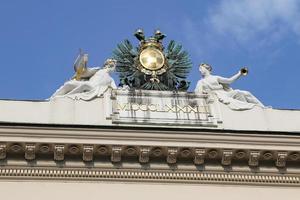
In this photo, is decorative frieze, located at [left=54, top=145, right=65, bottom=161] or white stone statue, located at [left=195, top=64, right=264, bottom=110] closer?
decorative frieze, located at [left=54, top=145, right=65, bottom=161]

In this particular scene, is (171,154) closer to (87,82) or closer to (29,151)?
(29,151)

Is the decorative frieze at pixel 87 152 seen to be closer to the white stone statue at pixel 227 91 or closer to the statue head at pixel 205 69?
the white stone statue at pixel 227 91

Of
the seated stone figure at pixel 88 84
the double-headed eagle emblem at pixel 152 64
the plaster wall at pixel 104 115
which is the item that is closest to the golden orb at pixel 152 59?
the double-headed eagle emblem at pixel 152 64

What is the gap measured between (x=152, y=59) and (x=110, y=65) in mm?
1321

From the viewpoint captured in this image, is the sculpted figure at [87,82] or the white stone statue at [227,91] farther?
the white stone statue at [227,91]

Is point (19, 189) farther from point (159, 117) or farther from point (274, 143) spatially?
point (274, 143)

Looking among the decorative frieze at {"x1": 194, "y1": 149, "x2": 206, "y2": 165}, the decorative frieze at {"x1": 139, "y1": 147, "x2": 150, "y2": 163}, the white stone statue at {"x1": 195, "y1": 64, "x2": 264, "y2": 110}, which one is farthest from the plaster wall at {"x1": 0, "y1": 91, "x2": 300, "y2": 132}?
the decorative frieze at {"x1": 139, "y1": 147, "x2": 150, "y2": 163}

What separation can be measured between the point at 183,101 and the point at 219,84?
1.27m

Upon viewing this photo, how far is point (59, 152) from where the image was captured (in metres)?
15.7

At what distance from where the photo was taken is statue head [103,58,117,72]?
18.7 meters

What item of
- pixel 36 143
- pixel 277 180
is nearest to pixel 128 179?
pixel 36 143

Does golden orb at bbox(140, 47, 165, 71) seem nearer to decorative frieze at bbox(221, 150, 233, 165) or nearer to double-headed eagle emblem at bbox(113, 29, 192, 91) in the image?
double-headed eagle emblem at bbox(113, 29, 192, 91)

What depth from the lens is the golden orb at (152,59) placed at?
1952cm

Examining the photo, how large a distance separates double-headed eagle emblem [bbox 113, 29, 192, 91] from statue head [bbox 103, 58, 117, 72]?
48 cm
